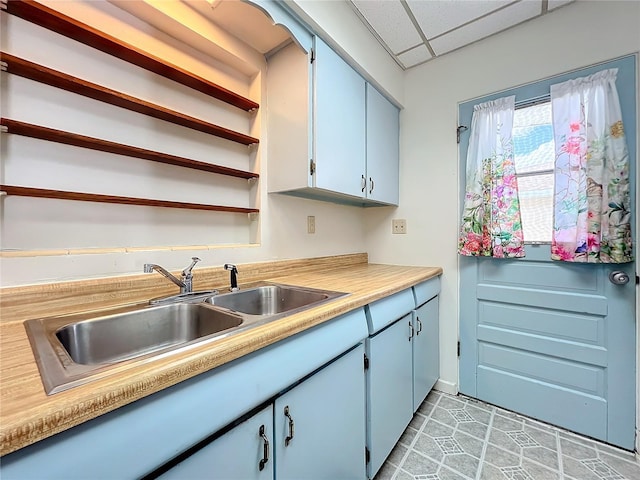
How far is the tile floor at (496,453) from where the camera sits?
4.33 ft

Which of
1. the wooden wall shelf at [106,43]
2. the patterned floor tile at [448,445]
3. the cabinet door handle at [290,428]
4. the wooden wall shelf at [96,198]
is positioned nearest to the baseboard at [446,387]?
the patterned floor tile at [448,445]

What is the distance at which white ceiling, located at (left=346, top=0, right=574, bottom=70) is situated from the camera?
1.58 meters

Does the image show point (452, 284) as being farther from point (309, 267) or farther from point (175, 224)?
point (175, 224)

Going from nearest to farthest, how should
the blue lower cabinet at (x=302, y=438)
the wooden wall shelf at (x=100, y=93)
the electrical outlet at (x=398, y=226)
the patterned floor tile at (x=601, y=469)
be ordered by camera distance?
1. the blue lower cabinet at (x=302, y=438)
2. the wooden wall shelf at (x=100, y=93)
3. the patterned floor tile at (x=601, y=469)
4. the electrical outlet at (x=398, y=226)

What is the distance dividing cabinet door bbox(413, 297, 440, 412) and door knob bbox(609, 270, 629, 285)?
3.02 ft

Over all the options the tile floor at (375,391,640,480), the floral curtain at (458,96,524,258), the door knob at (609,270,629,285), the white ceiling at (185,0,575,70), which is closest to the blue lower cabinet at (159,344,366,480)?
the tile floor at (375,391,640,480)

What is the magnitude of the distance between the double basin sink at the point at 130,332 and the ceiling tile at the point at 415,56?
74.0 inches

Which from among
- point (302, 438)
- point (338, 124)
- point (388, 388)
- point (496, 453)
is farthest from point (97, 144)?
point (496, 453)

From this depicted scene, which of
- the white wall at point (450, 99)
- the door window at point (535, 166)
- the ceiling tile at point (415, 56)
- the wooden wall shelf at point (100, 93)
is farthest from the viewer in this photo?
the ceiling tile at point (415, 56)

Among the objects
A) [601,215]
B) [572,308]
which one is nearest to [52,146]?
[601,215]

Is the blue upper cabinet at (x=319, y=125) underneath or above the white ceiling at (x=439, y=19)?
underneath

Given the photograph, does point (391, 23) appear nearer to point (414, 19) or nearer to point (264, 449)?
point (414, 19)

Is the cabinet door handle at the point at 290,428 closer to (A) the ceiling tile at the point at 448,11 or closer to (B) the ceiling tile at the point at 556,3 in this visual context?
(A) the ceiling tile at the point at 448,11

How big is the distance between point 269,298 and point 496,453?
144 centimetres
